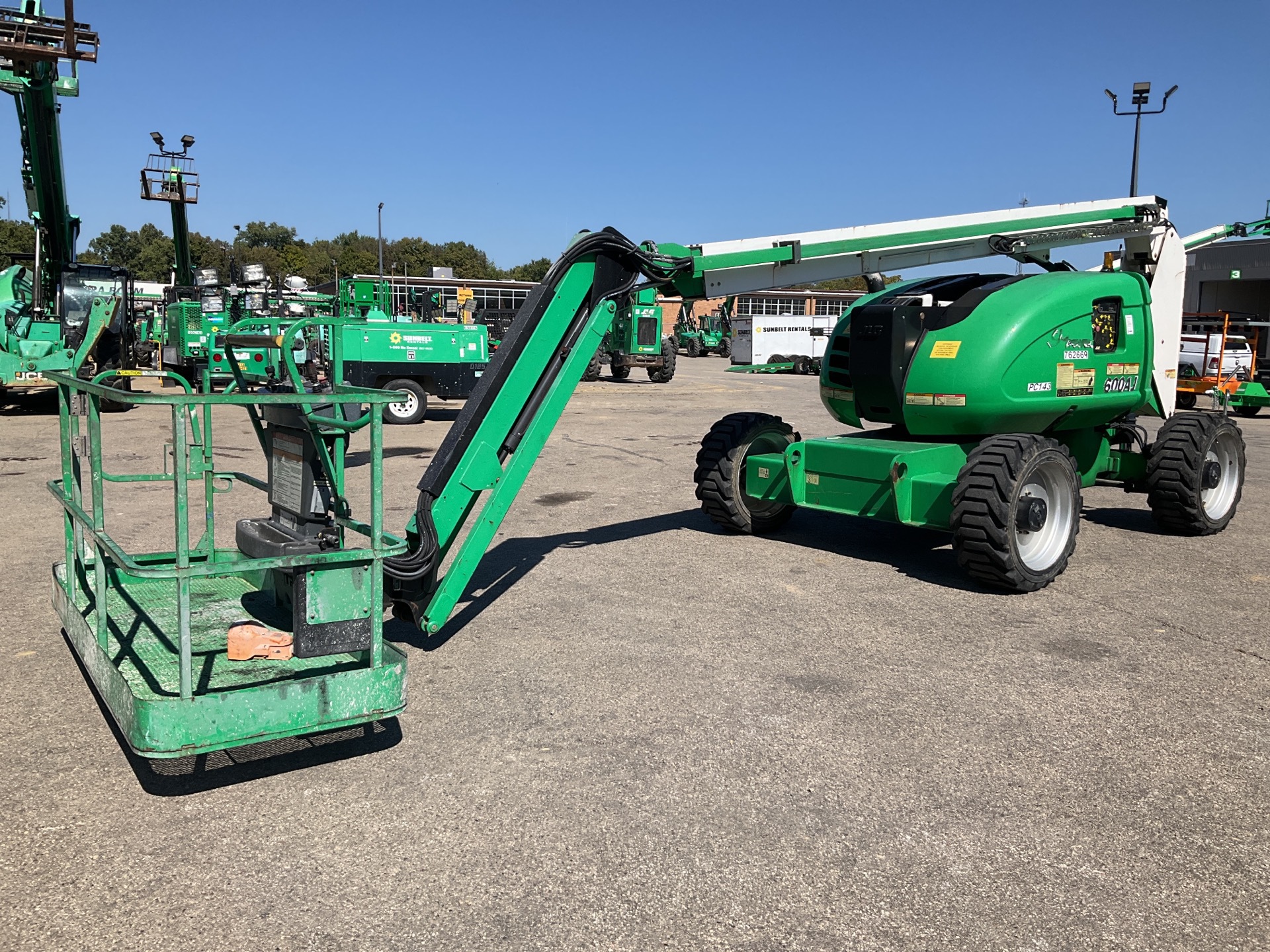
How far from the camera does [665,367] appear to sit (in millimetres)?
30141

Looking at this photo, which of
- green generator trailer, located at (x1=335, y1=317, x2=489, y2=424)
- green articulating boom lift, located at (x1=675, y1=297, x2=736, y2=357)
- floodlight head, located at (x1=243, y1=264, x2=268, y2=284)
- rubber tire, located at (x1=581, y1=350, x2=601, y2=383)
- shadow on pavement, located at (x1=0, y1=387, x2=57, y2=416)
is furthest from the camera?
green articulating boom lift, located at (x1=675, y1=297, x2=736, y2=357)

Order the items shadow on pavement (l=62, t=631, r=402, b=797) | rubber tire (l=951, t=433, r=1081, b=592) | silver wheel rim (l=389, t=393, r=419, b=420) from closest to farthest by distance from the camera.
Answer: shadow on pavement (l=62, t=631, r=402, b=797), rubber tire (l=951, t=433, r=1081, b=592), silver wheel rim (l=389, t=393, r=419, b=420)

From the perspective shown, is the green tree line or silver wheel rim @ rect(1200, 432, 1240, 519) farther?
the green tree line

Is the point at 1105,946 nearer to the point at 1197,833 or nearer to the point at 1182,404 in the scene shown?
the point at 1197,833

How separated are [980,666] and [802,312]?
72410 mm

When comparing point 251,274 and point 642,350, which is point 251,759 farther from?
point 642,350

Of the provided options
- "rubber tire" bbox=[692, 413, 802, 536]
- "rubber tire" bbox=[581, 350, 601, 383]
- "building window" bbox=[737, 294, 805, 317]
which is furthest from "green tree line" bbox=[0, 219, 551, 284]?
"rubber tire" bbox=[692, 413, 802, 536]

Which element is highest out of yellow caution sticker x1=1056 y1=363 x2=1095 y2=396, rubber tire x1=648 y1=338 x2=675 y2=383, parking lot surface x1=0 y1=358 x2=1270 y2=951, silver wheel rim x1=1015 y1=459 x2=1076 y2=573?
rubber tire x1=648 y1=338 x2=675 y2=383

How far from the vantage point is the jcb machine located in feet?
13.3

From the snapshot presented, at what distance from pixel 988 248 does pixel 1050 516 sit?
223cm

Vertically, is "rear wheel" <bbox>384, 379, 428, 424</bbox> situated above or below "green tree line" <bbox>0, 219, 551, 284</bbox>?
below

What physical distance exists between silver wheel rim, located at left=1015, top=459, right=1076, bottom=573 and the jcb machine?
2 cm

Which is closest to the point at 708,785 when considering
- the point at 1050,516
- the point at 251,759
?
the point at 251,759

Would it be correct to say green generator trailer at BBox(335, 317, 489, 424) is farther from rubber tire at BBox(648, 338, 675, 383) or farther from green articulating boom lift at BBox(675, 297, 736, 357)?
green articulating boom lift at BBox(675, 297, 736, 357)
